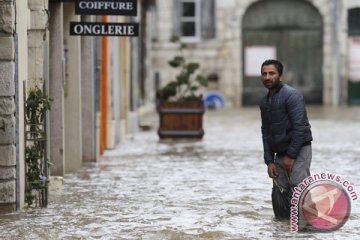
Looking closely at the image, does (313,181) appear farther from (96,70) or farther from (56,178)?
(96,70)

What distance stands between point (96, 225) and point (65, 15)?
5817 millimetres

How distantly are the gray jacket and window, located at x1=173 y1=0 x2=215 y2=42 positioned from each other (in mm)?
26856

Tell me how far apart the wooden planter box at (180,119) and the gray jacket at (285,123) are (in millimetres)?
10471

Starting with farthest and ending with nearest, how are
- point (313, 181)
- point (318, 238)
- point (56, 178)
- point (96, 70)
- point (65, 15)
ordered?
point (96, 70) → point (65, 15) → point (56, 178) → point (313, 181) → point (318, 238)

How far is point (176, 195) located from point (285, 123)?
8.15ft

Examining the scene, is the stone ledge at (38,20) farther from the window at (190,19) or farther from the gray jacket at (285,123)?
the window at (190,19)

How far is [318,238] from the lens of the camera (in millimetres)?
8594

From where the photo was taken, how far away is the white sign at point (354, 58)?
3612 cm

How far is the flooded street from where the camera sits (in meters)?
9.01

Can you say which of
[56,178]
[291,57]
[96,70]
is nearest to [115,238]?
[56,178]

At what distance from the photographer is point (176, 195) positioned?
11508mm

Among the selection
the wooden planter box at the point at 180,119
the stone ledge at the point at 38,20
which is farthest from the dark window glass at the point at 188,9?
the stone ledge at the point at 38,20

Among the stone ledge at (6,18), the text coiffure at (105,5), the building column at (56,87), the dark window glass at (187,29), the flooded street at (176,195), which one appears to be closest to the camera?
the flooded street at (176,195)

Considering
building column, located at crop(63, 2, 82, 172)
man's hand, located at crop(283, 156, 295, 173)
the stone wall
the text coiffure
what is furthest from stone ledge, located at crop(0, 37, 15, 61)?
building column, located at crop(63, 2, 82, 172)
